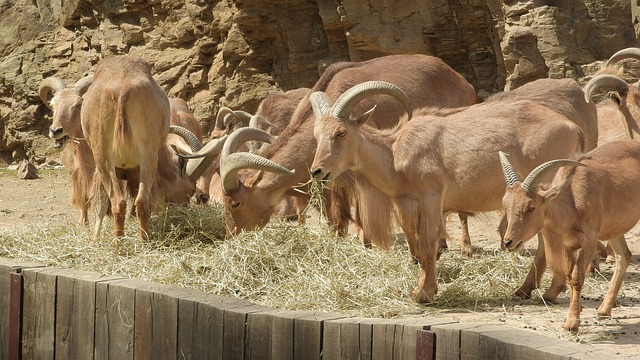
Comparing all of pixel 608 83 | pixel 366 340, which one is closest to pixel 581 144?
pixel 608 83

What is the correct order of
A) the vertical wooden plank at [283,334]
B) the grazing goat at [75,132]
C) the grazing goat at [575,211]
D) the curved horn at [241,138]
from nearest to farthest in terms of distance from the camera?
the vertical wooden plank at [283,334] → the grazing goat at [575,211] → the curved horn at [241,138] → the grazing goat at [75,132]

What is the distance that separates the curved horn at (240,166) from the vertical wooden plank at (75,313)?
2.64 meters

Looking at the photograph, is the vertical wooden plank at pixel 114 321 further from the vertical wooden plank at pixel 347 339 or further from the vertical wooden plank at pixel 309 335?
the vertical wooden plank at pixel 347 339

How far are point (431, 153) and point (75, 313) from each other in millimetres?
2832

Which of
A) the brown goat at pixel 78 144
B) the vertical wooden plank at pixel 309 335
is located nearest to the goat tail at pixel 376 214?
the brown goat at pixel 78 144

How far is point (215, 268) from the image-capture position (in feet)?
23.7

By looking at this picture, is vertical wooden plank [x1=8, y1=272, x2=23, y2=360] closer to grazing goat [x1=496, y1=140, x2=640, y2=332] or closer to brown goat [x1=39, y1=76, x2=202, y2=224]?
grazing goat [x1=496, y1=140, x2=640, y2=332]

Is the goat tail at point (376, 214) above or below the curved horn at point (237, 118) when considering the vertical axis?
below

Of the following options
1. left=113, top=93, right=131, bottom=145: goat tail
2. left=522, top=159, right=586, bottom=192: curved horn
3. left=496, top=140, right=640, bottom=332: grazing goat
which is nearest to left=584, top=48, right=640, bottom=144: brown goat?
left=496, top=140, right=640, bottom=332: grazing goat

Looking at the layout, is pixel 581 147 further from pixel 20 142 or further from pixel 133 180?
pixel 20 142

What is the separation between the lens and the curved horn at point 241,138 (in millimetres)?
8992

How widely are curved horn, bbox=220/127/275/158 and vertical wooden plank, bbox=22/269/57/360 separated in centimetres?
300

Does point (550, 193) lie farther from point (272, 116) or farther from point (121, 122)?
point (272, 116)

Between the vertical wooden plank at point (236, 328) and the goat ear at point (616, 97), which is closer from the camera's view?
the vertical wooden plank at point (236, 328)
